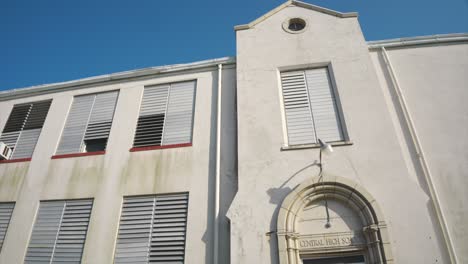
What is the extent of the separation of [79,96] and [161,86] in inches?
140

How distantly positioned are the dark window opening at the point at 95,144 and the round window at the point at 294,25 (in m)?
7.71

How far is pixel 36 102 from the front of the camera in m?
12.1

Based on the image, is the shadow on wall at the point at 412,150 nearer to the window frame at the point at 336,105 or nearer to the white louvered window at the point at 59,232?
the window frame at the point at 336,105

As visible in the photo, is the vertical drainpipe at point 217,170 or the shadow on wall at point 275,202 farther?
the vertical drainpipe at point 217,170

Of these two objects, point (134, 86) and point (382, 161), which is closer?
point (382, 161)

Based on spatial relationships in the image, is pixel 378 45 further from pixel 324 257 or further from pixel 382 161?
pixel 324 257

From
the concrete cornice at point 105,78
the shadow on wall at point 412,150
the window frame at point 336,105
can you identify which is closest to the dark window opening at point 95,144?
the concrete cornice at point 105,78

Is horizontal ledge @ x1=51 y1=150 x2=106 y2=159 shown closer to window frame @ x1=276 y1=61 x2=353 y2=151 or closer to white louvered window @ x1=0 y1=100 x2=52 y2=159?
white louvered window @ x1=0 y1=100 x2=52 y2=159

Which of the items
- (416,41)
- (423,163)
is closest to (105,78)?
(423,163)

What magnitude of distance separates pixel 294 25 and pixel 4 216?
11.8 m

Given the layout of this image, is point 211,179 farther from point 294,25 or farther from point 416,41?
point 416,41

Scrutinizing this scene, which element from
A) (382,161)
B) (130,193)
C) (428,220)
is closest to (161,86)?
(130,193)

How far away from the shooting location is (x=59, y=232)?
344 inches

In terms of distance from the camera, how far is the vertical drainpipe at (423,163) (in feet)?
20.7
